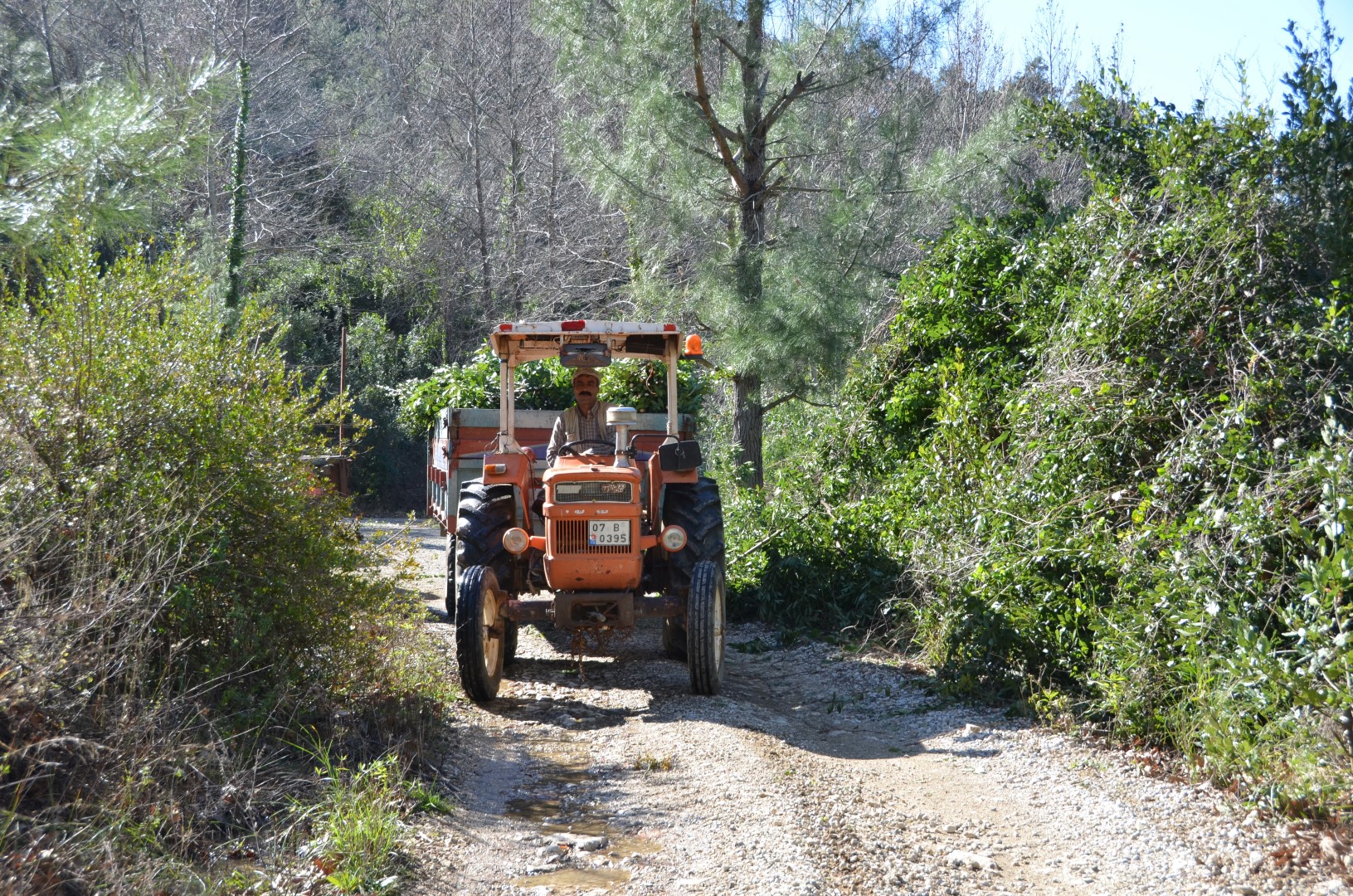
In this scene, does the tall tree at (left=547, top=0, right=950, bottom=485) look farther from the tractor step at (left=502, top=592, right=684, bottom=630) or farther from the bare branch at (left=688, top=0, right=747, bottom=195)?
the tractor step at (left=502, top=592, right=684, bottom=630)

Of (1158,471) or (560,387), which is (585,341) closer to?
(560,387)

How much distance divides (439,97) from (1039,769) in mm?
25858

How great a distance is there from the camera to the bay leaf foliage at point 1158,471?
5.03 metres

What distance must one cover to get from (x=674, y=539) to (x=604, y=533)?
1.66 feet

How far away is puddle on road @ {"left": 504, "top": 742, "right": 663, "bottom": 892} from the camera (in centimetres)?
434

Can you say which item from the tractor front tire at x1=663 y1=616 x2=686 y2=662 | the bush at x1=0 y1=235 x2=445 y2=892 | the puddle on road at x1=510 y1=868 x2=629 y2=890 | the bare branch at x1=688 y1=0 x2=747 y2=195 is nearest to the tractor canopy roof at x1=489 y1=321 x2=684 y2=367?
the bush at x1=0 y1=235 x2=445 y2=892

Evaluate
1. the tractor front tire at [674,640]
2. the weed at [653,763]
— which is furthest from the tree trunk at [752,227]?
the weed at [653,763]

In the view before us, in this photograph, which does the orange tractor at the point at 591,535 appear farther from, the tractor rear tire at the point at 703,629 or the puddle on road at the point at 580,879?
the puddle on road at the point at 580,879

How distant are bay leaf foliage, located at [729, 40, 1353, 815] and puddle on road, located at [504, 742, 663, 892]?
8.50ft

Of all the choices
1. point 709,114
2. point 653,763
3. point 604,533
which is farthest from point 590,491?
point 709,114

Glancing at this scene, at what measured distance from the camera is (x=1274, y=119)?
22.2 feet

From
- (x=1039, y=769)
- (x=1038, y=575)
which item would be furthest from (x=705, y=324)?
(x=1039, y=769)

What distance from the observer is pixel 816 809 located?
16.4 feet

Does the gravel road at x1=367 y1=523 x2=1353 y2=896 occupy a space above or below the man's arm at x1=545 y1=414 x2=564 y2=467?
below
